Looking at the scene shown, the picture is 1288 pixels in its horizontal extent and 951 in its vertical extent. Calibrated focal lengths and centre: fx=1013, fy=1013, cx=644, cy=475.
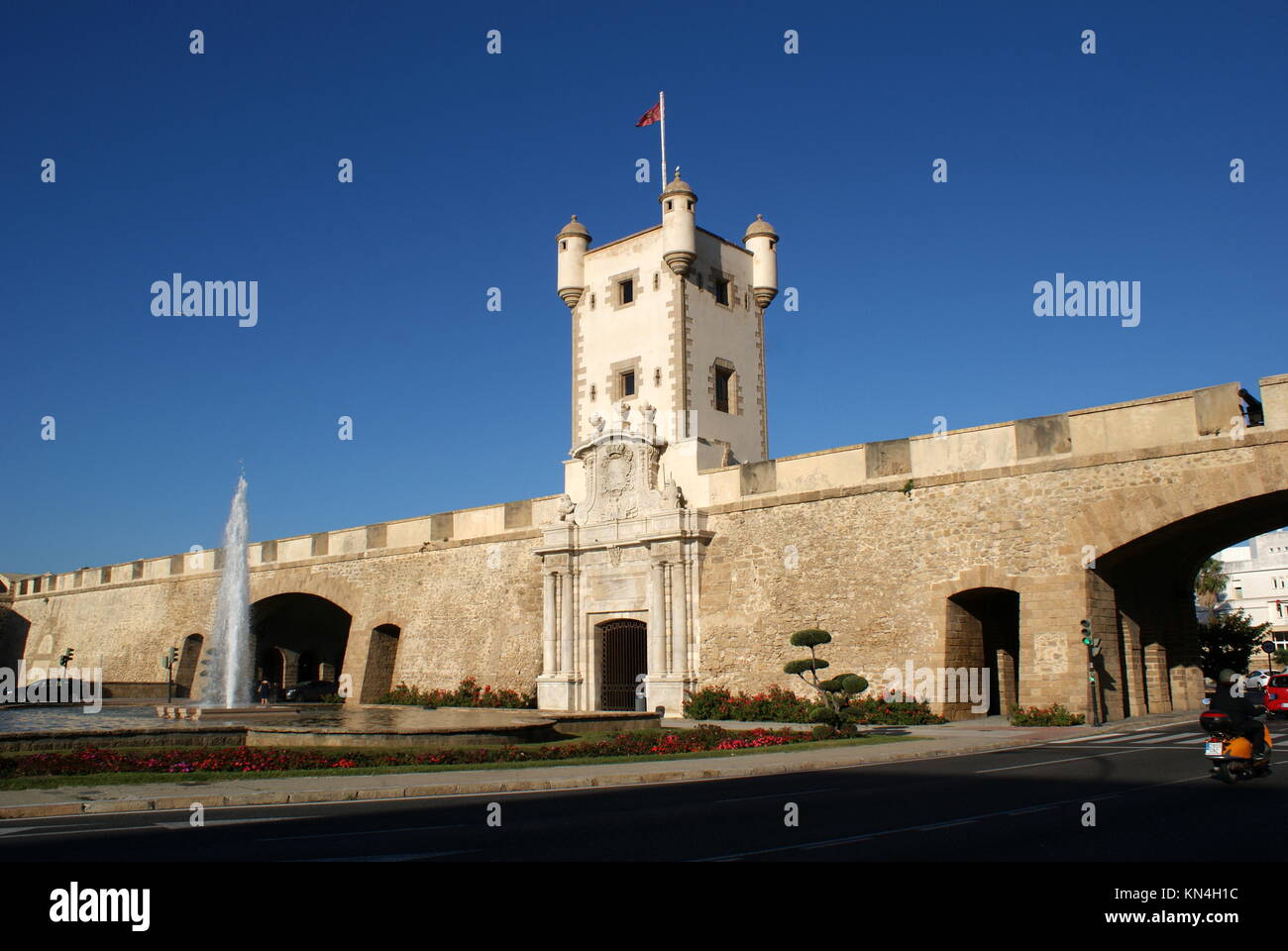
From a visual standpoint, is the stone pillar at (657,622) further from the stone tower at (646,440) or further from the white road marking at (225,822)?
the white road marking at (225,822)

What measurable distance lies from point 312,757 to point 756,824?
9.19 metres

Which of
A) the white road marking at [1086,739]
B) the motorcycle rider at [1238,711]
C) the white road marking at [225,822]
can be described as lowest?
the white road marking at [1086,739]

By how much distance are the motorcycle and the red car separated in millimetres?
17268

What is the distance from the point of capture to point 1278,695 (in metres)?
27.1

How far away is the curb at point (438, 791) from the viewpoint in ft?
38.7

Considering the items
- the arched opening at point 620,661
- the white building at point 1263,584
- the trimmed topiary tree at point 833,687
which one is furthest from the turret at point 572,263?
the white building at point 1263,584

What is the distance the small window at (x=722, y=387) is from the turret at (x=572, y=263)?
235 inches

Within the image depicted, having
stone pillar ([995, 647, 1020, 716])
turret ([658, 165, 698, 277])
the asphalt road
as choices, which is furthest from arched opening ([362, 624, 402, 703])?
the asphalt road

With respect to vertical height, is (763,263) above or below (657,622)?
above

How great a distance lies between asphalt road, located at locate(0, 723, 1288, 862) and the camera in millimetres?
8164

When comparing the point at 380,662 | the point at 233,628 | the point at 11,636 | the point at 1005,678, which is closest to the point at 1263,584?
the point at 1005,678

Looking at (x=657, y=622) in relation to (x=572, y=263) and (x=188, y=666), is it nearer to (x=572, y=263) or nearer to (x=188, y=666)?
(x=572, y=263)

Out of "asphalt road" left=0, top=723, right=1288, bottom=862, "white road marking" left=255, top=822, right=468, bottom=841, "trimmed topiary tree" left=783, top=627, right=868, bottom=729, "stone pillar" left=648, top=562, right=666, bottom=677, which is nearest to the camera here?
"asphalt road" left=0, top=723, right=1288, bottom=862
